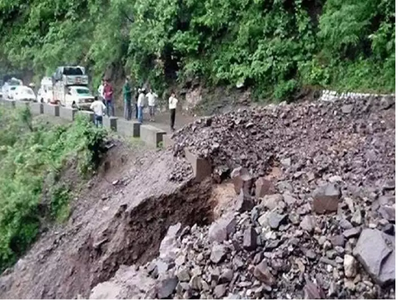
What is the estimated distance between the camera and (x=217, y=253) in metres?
5.70

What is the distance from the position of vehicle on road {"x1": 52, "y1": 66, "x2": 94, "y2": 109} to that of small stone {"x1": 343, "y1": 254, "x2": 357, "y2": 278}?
12.5 metres

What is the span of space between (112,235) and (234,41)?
7.55 metres

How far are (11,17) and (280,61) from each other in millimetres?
13957

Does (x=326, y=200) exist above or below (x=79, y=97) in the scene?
below

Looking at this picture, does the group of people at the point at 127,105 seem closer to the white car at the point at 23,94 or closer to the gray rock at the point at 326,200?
the white car at the point at 23,94

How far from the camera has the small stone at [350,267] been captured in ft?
16.2

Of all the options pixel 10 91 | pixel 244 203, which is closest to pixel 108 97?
pixel 10 91

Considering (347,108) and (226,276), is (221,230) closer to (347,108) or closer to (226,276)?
(226,276)

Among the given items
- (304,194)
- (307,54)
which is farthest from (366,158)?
(307,54)

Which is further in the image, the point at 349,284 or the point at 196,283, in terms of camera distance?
the point at 196,283

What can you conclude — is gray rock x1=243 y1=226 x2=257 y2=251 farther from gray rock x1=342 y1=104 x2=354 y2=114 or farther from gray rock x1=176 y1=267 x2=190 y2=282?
gray rock x1=342 y1=104 x2=354 y2=114

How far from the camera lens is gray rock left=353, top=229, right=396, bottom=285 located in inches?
186

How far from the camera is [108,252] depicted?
27.8 ft

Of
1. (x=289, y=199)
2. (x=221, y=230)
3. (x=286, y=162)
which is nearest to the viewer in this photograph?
(x=221, y=230)
